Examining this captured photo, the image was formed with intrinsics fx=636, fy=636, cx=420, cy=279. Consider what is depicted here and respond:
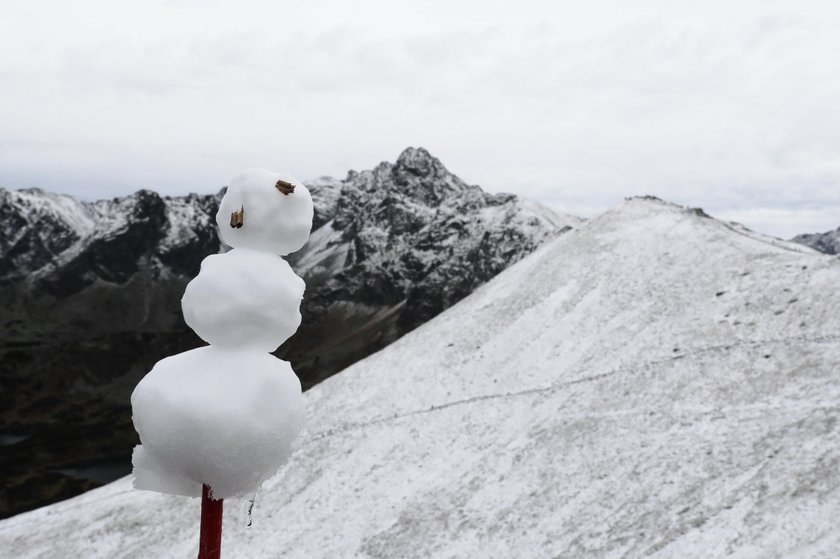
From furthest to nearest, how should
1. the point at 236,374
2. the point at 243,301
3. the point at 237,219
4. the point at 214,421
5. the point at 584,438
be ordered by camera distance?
the point at 584,438, the point at 237,219, the point at 243,301, the point at 236,374, the point at 214,421

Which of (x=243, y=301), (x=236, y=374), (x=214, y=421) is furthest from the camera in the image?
(x=243, y=301)

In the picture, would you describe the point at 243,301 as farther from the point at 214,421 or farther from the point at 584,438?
the point at 584,438

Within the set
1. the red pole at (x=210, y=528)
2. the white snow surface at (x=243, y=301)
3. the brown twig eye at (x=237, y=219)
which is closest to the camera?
the red pole at (x=210, y=528)

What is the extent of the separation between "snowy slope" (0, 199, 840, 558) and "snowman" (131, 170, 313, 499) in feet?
53.1

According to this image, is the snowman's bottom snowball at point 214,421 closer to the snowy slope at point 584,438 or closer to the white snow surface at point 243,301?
the white snow surface at point 243,301

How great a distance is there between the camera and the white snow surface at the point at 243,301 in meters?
5.18

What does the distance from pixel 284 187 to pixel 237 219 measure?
0.48 metres

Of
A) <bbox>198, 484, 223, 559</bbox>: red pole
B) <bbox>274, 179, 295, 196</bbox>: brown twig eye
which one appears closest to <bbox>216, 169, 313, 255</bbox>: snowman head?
<bbox>274, 179, 295, 196</bbox>: brown twig eye

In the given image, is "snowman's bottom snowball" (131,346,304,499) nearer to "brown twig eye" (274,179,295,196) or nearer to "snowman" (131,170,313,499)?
"snowman" (131,170,313,499)

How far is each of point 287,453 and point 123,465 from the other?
140536 mm

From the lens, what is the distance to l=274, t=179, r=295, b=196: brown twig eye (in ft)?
17.8

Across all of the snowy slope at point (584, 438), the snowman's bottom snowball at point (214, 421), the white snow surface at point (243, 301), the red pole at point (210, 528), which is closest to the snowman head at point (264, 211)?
the white snow surface at point (243, 301)

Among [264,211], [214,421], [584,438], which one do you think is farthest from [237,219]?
[584,438]

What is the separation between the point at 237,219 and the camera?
538cm
